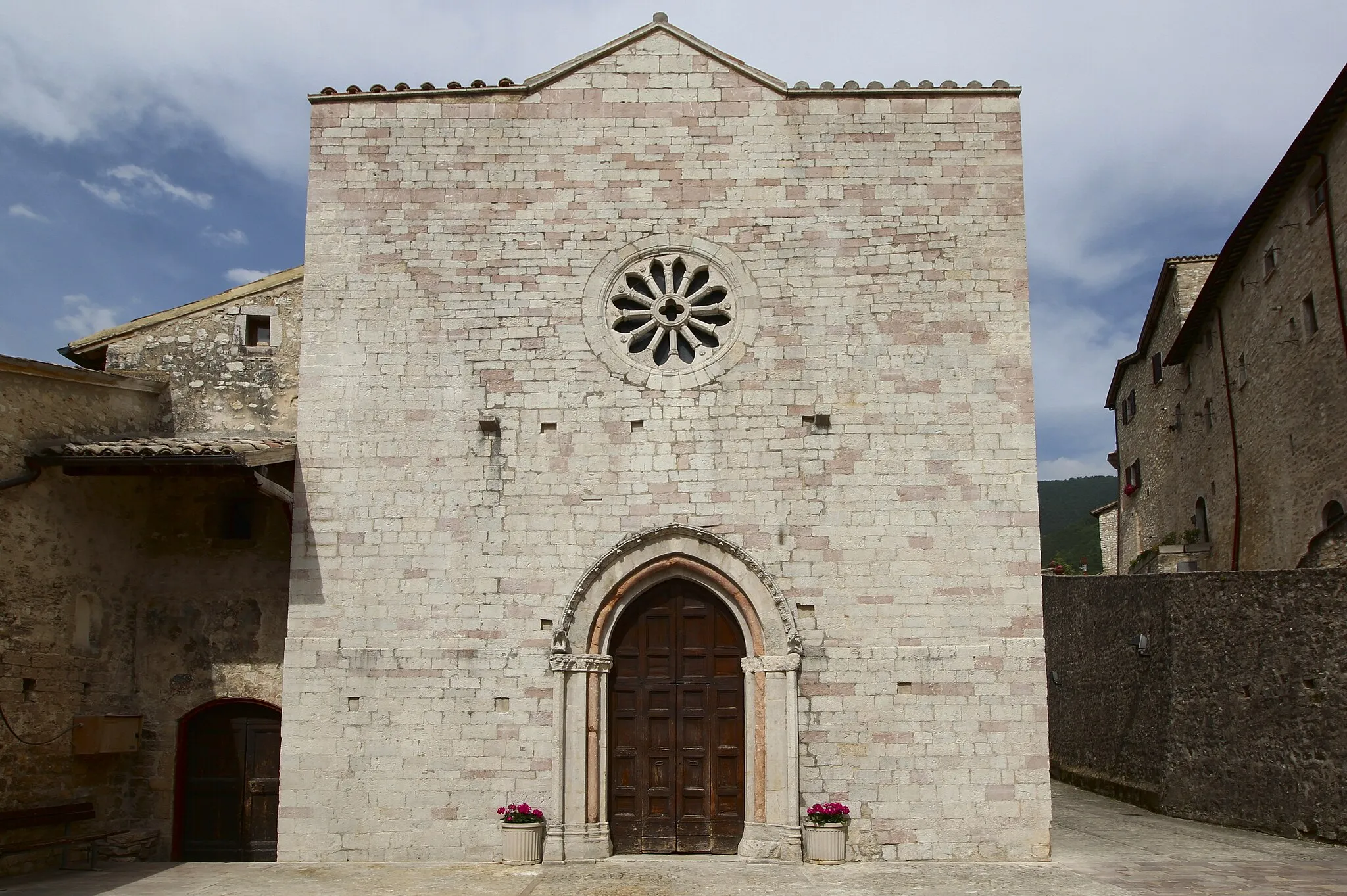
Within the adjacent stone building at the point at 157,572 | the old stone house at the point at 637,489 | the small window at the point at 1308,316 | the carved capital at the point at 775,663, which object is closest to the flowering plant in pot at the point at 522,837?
the old stone house at the point at 637,489

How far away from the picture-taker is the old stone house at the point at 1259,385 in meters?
15.7

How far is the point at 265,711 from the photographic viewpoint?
1195cm

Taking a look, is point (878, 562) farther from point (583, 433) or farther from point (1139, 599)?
point (1139, 599)

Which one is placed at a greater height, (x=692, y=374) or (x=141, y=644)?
(x=692, y=374)

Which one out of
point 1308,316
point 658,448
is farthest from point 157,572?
point 1308,316

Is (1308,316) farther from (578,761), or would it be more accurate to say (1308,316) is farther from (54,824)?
(54,824)

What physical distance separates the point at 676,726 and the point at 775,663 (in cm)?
126

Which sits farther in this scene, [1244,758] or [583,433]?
[1244,758]

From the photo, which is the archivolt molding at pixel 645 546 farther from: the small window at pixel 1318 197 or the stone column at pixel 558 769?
the small window at pixel 1318 197

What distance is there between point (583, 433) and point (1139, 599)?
947cm

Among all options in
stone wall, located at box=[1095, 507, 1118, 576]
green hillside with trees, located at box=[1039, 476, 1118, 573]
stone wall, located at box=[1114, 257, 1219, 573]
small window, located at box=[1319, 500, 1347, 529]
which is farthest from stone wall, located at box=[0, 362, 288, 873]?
green hillside with trees, located at box=[1039, 476, 1118, 573]

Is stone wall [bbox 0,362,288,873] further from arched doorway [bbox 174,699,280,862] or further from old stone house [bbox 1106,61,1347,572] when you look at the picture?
old stone house [bbox 1106,61,1347,572]

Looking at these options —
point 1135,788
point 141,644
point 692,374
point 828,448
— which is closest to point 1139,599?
point 1135,788

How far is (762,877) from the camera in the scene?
949cm
